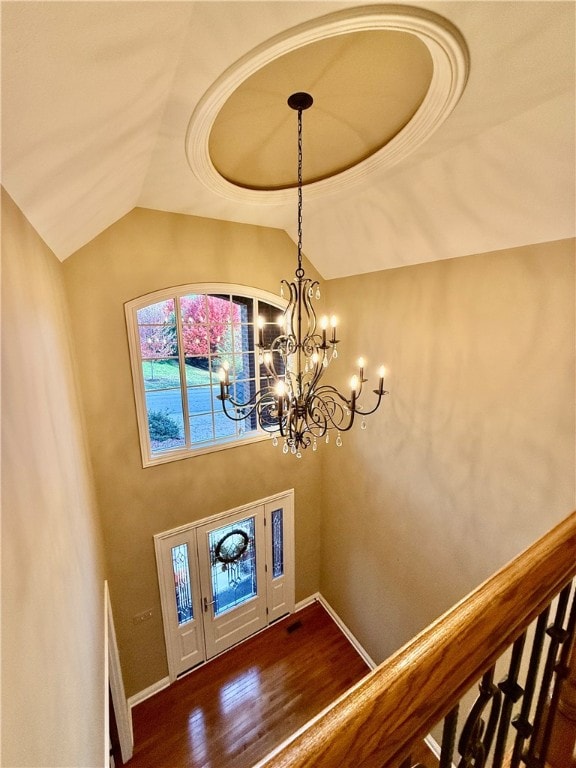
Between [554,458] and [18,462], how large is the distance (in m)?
3.00

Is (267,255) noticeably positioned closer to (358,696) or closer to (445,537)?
(445,537)

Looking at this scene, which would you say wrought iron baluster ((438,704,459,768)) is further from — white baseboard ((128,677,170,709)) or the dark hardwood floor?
white baseboard ((128,677,170,709))

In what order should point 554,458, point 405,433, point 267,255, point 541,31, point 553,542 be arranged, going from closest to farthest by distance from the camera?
point 553,542, point 541,31, point 554,458, point 405,433, point 267,255

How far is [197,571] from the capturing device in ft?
13.0

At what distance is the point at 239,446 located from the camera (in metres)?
3.97

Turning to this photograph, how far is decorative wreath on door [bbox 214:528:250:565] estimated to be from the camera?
4.13m

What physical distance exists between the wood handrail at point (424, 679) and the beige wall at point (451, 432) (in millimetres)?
1983

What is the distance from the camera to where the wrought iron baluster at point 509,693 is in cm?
84

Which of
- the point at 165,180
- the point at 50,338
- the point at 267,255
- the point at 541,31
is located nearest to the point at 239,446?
the point at 267,255

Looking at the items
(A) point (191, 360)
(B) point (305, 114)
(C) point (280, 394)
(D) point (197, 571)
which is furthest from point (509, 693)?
(D) point (197, 571)

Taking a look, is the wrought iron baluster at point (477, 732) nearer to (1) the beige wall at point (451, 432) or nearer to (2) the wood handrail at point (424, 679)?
(2) the wood handrail at point (424, 679)

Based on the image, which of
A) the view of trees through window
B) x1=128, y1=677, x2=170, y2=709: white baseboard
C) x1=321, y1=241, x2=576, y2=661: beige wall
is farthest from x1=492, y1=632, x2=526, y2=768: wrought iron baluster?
x1=128, y1=677, x2=170, y2=709: white baseboard

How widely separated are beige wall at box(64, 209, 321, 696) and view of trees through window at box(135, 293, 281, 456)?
0.22 metres

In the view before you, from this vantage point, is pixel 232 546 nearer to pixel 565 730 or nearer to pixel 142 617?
pixel 142 617
